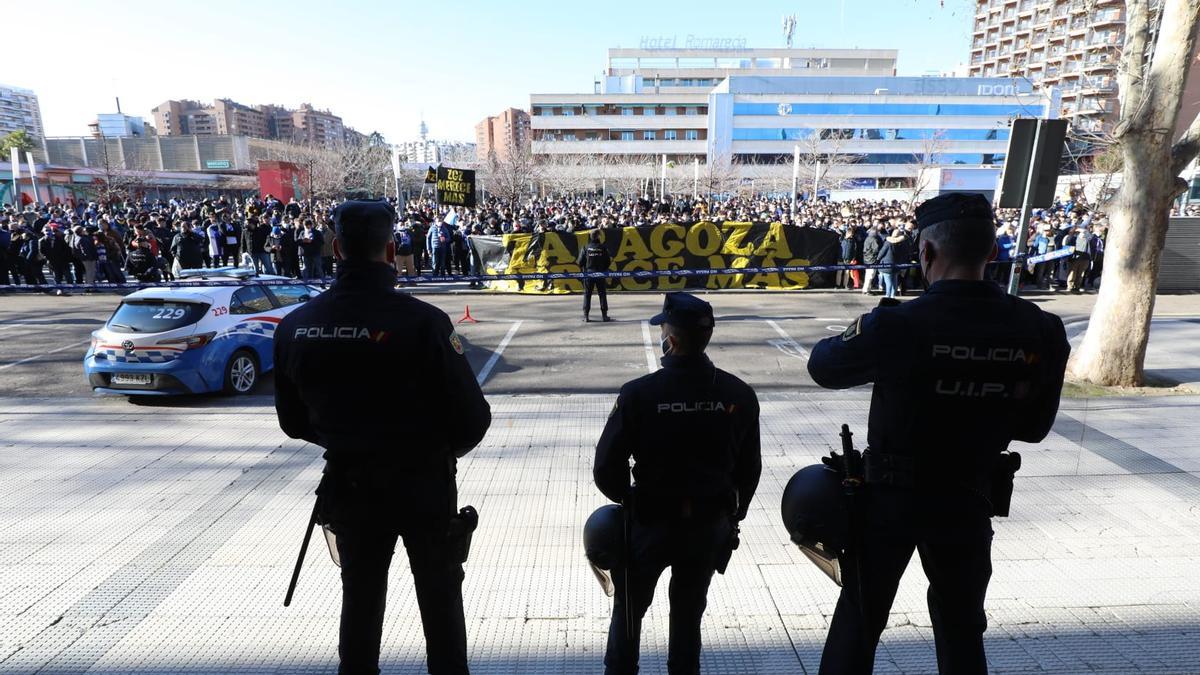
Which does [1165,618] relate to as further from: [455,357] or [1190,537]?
[455,357]

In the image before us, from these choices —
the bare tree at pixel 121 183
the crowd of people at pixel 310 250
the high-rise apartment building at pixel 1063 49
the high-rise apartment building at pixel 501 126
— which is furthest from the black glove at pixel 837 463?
the high-rise apartment building at pixel 501 126

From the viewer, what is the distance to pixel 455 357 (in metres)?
2.42

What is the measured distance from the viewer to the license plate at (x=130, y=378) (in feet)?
25.2

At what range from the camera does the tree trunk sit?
23.6 feet

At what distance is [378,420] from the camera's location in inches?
92.5

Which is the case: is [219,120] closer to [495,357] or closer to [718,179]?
[718,179]

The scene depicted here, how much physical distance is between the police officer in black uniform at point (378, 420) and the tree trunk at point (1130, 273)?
8139 millimetres

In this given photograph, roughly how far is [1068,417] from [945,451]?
554cm

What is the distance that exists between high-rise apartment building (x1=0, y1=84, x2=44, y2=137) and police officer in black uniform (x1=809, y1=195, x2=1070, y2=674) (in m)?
223

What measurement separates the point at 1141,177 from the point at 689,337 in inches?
298

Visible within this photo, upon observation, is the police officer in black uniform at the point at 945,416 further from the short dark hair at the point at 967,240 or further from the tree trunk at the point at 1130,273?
the tree trunk at the point at 1130,273

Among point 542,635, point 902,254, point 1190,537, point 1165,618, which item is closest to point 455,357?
point 542,635

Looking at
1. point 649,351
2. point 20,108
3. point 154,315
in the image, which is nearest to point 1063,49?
point 649,351

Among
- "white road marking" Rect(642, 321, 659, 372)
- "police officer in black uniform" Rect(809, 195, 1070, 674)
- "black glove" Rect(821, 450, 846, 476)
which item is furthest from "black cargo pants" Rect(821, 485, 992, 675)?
"white road marking" Rect(642, 321, 659, 372)
